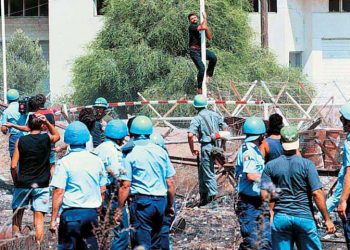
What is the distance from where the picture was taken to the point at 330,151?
51.5 feet

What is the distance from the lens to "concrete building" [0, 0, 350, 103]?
3266 centimetres

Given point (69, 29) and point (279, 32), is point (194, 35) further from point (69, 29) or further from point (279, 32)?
point (279, 32)

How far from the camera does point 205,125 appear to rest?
42.5 feet

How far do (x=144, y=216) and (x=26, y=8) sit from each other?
29233 millimetres

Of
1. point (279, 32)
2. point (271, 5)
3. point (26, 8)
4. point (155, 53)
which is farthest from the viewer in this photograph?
point (26, 8)

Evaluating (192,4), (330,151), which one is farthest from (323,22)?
(330,151)

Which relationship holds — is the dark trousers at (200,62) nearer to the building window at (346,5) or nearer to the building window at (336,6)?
the building window at (336,6)

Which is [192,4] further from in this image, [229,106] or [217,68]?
[229,106]

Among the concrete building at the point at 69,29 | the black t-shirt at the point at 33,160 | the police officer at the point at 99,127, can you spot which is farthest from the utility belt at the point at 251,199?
the concrete building at the point at 69,29

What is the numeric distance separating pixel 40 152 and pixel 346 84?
25.7 metres

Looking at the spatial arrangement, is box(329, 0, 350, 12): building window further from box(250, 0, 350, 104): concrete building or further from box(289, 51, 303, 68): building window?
box(289, 51, 303, 68): building window

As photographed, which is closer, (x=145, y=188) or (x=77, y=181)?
(x=77, y=181)

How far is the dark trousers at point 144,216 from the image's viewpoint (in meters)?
8.09

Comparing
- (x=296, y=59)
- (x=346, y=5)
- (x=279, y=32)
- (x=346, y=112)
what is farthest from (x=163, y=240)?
(x=346, y=5)
